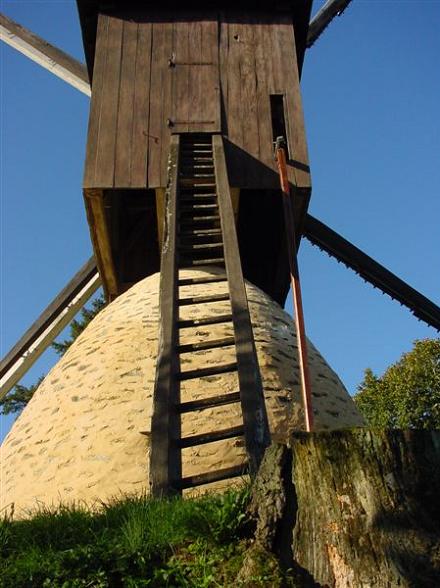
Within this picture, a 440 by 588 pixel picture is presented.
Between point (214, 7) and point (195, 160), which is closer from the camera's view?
point (195, 160)

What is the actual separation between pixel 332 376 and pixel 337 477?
354cm

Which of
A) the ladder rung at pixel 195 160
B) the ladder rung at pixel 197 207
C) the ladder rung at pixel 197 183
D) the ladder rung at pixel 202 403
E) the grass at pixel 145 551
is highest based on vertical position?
the ladder rung at pixel 195 160

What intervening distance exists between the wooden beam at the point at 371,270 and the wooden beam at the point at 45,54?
3.71 metres

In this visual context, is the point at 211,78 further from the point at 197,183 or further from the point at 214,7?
the point at 197,183

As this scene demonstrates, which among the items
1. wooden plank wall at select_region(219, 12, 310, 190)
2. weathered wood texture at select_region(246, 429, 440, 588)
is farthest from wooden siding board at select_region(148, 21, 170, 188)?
Answer: weathered wood texture at select_region(246, 429, 440, 588)

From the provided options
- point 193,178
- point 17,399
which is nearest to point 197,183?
point 193,178

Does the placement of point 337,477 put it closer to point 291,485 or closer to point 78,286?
point 291,485

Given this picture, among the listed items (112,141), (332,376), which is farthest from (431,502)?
(112,141)

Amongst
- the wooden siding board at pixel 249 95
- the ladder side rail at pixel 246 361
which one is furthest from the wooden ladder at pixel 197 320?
the wooden siding board at pixel 249 95

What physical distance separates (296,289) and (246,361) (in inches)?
68.7

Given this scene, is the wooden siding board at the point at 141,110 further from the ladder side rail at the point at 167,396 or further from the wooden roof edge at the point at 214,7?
the ladder side rail at the point at 167,396

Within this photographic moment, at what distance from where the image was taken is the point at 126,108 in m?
7.67

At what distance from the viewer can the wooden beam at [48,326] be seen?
24.1 ft

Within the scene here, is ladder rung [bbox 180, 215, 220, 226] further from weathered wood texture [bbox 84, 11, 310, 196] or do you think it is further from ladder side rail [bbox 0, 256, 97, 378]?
ladder side rail [bbox 0, 256, 97, 378]
